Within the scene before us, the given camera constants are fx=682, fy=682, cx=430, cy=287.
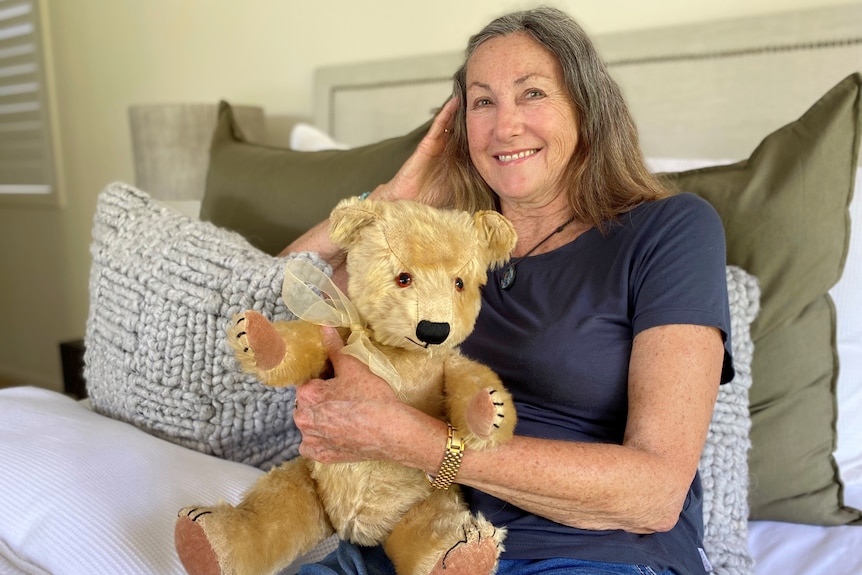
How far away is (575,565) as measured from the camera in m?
0.83

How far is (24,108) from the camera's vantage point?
119 inches

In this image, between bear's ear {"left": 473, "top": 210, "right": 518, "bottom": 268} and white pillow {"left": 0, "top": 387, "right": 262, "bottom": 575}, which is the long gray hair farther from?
white pillow {"left": 0, "top": 387, "right": 262, "bottom": 575}

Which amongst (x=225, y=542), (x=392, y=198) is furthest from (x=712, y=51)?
(x=225, y=542)

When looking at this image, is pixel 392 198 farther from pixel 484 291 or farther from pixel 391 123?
pixel 391 123

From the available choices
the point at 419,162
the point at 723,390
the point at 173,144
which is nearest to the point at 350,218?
the point at 419,162

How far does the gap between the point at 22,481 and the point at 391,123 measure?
1331 millimetres

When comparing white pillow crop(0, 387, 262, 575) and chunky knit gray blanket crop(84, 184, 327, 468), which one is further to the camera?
chunky knit gray blanket crop(84, 184, 327, 468)

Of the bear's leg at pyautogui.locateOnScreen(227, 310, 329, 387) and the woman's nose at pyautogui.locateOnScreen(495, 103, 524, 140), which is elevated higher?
the woman's nose at pyautogui.locateOnScreen(495, 103, 524, 140)

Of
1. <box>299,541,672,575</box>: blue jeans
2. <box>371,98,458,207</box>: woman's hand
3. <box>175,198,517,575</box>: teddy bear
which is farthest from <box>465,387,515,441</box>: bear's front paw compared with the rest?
<box>371,98,458,207</box>: woman's hand

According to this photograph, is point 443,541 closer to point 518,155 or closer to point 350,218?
point 350,218

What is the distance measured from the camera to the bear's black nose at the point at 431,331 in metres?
0.70

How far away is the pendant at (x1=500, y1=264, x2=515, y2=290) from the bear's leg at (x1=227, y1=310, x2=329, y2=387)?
33cm

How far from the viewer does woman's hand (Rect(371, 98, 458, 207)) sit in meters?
1.21

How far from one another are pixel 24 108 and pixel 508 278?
2880mm
